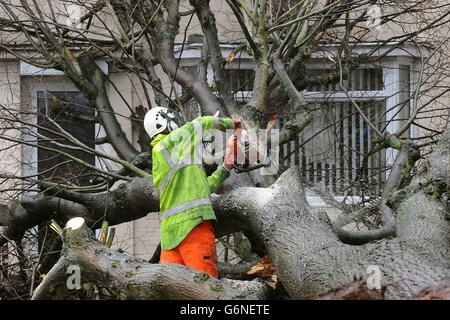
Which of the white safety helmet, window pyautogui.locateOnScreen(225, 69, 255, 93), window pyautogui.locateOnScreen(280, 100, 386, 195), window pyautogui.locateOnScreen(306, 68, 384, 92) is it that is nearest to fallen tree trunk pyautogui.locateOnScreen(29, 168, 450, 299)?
the white safety helmet

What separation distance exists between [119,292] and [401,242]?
1.94 metres

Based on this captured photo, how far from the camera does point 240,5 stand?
9523 millimetres

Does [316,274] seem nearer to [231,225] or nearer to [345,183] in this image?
[231,225]

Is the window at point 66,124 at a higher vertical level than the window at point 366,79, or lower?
lower

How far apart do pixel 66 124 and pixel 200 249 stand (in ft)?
15.5

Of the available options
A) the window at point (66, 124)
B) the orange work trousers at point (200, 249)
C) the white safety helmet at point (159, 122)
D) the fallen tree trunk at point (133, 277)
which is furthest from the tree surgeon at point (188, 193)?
the window at point (66, 124)

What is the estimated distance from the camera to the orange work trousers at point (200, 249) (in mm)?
7891

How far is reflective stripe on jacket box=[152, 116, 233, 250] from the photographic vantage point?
7.93 meters

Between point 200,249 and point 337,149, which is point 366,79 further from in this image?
point 200,249

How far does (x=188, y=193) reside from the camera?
26.2 feet

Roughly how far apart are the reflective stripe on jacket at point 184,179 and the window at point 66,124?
2.68 metres

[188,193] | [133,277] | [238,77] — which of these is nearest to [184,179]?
[188,193]

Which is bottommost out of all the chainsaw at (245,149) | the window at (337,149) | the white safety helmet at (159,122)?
the window at (337,149)

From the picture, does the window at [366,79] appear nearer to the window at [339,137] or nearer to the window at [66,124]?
the window at [339,137]
